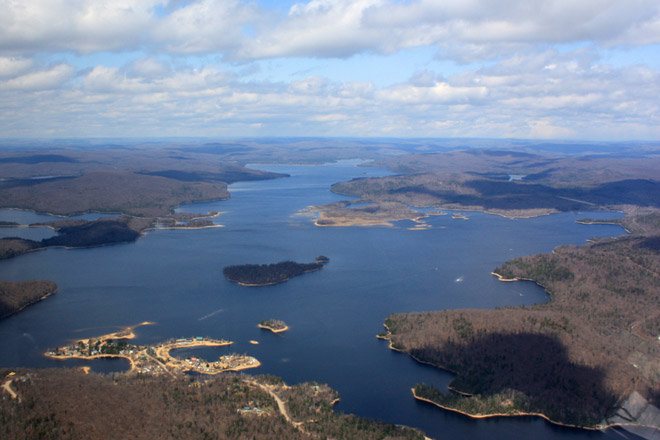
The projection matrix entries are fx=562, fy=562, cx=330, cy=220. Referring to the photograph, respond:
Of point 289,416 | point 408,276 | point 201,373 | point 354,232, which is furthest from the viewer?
point 354,232

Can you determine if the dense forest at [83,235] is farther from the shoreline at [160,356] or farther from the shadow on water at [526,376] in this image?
the shadow on water at [526,376]

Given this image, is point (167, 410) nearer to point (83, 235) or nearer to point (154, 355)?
point (154, 355)

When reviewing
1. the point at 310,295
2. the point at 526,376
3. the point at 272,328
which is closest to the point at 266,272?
→ the point at 310,295

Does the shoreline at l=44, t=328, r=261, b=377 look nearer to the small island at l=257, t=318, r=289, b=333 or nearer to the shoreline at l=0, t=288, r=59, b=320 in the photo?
the small island at l=257, t=318, r=289, b=333

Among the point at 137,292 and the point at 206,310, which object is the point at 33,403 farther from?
the point at 137,292

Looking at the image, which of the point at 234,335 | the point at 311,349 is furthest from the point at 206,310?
the point at 311,349

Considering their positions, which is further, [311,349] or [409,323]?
[409,323]
